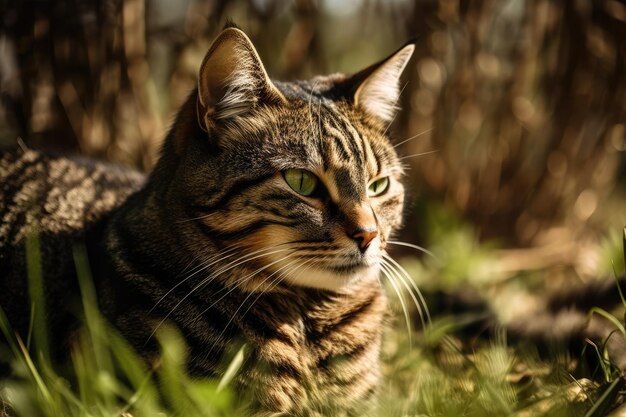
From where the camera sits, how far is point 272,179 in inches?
55.1

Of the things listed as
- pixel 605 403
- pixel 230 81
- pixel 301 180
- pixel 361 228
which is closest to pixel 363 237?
pixel 361 228

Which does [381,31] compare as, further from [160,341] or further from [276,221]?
[160,341]

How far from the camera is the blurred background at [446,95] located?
221 centimetres

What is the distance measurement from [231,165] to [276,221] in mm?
171

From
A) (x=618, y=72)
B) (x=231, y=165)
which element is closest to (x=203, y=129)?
(x=231, y=165)

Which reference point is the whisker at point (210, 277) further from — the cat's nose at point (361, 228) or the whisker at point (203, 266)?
the cat's nose at point (361, 228)

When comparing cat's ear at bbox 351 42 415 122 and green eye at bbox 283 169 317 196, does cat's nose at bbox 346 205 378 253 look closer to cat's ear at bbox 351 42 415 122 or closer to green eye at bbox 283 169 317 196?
green eye at bbox 283 169 317 196

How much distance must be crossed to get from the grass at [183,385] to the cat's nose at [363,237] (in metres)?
0.36

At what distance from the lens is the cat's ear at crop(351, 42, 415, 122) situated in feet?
5.23

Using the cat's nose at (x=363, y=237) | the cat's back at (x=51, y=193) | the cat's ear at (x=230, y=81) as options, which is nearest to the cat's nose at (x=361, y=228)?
the cat's nose at (x=363, y=237)

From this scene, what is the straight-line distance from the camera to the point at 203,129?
4.67 feet

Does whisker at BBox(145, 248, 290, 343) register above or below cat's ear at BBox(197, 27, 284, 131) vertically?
below

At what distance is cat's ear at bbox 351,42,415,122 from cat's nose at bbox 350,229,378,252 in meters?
0.43

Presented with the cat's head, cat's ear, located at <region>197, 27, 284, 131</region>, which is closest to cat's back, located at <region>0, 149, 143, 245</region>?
the cat's head
